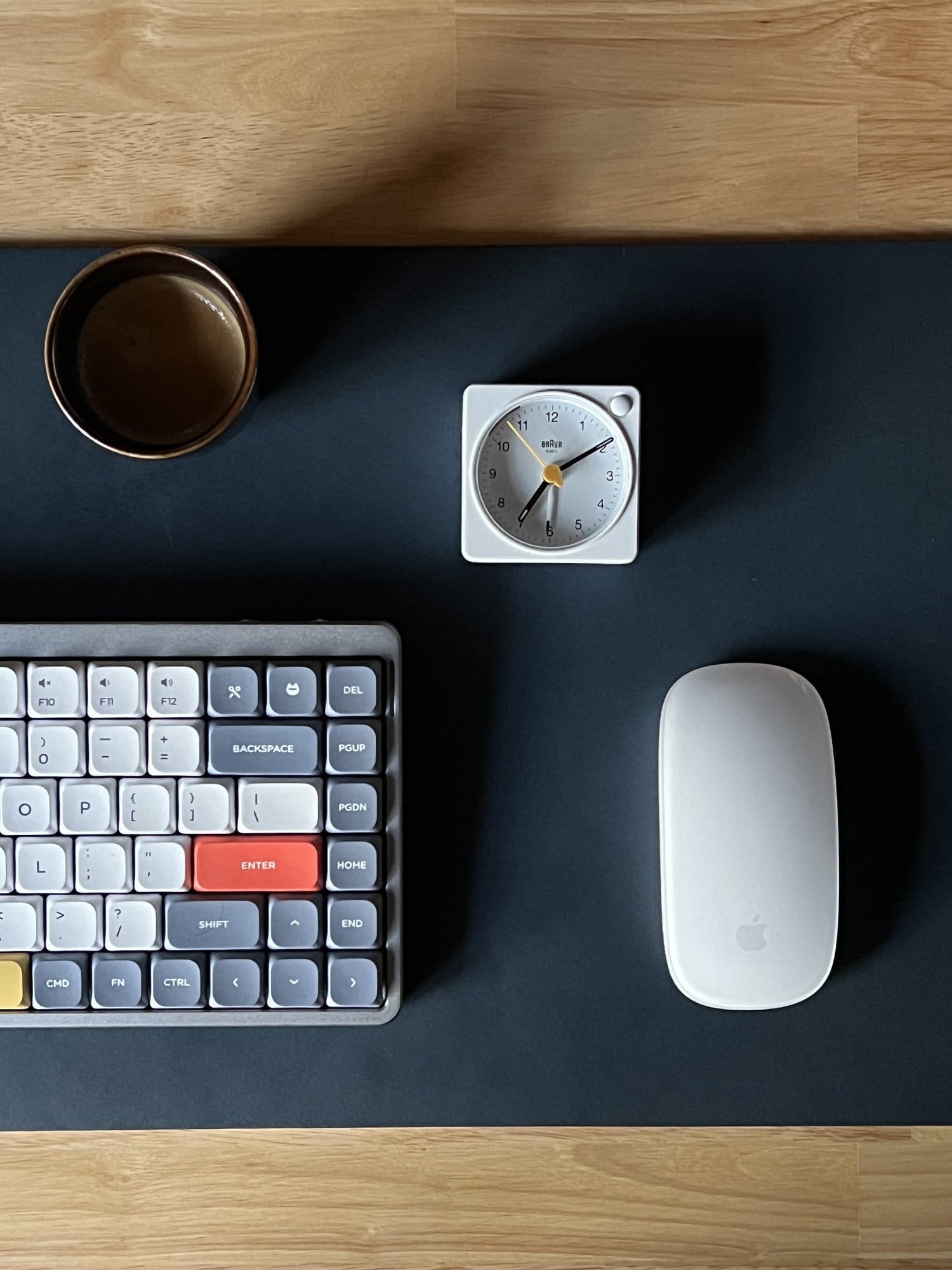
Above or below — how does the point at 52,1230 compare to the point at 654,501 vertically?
below

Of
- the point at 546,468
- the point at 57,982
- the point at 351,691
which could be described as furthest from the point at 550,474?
the point at 57,982

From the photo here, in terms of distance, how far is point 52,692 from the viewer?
0.55 metres

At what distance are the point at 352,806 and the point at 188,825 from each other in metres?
0.08

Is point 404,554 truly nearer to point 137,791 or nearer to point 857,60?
point 137,791

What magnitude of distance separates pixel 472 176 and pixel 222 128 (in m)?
0.13

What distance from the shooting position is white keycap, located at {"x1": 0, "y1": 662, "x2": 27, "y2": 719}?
55 centimetres

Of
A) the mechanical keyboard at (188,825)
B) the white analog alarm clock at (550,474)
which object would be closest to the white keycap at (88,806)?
the mechanical keyboard at (188,825)

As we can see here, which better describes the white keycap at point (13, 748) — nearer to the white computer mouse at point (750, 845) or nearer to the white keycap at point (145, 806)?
the white keycap at point (145, 806)

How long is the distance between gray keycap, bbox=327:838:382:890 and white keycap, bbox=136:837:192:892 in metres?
0.07

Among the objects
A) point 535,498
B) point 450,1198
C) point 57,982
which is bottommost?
point 450,1198

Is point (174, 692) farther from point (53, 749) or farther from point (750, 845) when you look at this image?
point (750, 845)

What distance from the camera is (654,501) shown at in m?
0.60

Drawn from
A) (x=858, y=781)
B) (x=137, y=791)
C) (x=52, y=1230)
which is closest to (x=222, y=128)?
(x=137, y=791)

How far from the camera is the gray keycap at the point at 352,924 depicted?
0.56 m
